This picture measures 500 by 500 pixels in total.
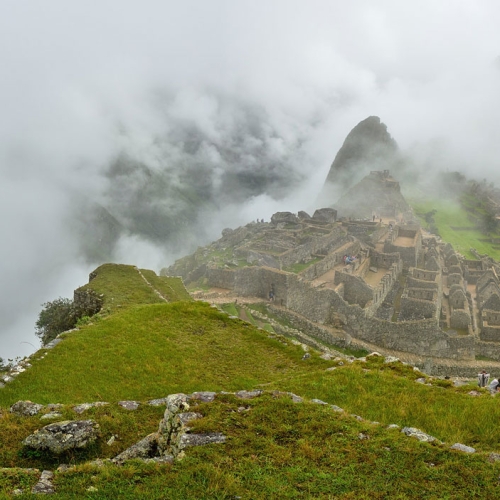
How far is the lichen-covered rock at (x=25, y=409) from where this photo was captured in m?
9.34

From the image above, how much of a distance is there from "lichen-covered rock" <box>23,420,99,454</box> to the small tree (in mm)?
13956

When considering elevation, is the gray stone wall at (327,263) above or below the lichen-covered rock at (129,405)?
above

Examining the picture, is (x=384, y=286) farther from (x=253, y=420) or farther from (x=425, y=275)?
(x=253, y=420)

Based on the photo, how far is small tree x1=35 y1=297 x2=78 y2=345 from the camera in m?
22.0

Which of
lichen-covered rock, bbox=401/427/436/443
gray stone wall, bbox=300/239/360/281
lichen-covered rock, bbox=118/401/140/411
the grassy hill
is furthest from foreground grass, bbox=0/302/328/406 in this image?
gray stone wall, bbox=300/239/360/281

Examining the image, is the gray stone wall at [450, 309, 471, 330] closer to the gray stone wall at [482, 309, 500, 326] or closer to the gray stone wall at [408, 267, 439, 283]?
the gray stone wall at [482, 309, 500, 326]

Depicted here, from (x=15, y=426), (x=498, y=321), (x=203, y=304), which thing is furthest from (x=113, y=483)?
(x=498, y=321)

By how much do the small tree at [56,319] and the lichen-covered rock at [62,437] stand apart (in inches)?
549

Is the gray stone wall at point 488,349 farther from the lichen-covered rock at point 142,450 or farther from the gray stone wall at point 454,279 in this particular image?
the lichen-covered rock at point 142,450

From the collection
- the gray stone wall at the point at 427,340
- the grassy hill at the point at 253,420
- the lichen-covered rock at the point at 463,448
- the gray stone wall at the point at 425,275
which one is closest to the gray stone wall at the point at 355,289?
the gray stone wall at the point at 427,340

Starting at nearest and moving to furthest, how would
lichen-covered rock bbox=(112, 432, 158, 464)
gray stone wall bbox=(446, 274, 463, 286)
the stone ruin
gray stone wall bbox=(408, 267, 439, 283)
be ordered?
1. lichen-covered rock bbox=(112, 432, 158, 464)
2. the stone ruin
3. gray stone wall bbox=(408, 267, 439, 283)
4. gray stone wall bbox=(446, 274, 463, 286)

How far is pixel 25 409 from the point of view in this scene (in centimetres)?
943

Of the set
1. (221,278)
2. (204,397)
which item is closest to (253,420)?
(204,397)

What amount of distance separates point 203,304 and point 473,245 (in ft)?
254
